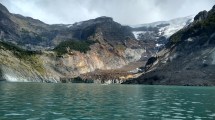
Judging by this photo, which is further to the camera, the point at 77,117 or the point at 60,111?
the point at 60,111

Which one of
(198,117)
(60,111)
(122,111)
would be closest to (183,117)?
(198,117)

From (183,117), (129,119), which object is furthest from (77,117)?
(183,117)

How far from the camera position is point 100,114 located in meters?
61.4

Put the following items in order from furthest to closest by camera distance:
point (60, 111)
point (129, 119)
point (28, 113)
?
point (60, 111), point (28, 113), point (129, 119)

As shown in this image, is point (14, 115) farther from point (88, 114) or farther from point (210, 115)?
point (210, 115)

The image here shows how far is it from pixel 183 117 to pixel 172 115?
296 centimetres

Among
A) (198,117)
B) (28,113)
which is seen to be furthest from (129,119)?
(28,113)

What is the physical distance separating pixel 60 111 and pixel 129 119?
14.0m

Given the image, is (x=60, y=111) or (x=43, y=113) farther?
(x=60, y=111)

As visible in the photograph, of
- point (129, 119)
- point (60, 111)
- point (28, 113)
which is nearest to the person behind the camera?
point (129, 119)

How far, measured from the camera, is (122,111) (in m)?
66.2

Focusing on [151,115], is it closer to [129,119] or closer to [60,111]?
[129,119]

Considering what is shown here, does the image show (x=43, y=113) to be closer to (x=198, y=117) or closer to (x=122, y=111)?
(x=122, y=111)

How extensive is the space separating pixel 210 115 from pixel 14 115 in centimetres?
3091
